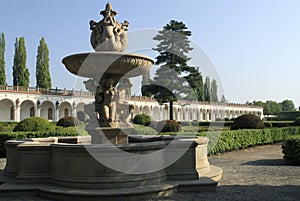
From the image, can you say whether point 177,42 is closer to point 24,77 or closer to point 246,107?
point 24,77

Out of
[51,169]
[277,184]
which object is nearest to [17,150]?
[51,169]

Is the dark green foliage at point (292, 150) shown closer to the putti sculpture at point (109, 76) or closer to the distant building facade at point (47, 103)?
the putti sculpture at point (109, 76)

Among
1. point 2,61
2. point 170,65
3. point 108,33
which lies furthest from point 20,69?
point 108,33

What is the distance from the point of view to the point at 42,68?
53344 millimetres

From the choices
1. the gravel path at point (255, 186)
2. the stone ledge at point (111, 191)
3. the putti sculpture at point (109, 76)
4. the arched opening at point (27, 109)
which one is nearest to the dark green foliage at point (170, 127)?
the gravel path at point (255, 186)

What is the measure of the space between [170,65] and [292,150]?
25.8 meters

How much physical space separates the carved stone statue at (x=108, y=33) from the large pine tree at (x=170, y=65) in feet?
83.8

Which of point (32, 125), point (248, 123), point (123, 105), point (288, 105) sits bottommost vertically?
point (248, 123)

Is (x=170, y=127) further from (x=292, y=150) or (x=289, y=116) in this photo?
(x=289, y=116)

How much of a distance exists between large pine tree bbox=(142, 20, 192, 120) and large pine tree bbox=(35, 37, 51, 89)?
23290mm

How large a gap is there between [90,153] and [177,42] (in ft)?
105

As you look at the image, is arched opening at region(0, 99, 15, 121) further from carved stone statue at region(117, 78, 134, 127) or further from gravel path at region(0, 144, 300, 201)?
gravel path at region(0, 144, 300, 201)

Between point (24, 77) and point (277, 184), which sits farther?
point (24, 77)

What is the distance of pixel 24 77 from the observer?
50.0 m
